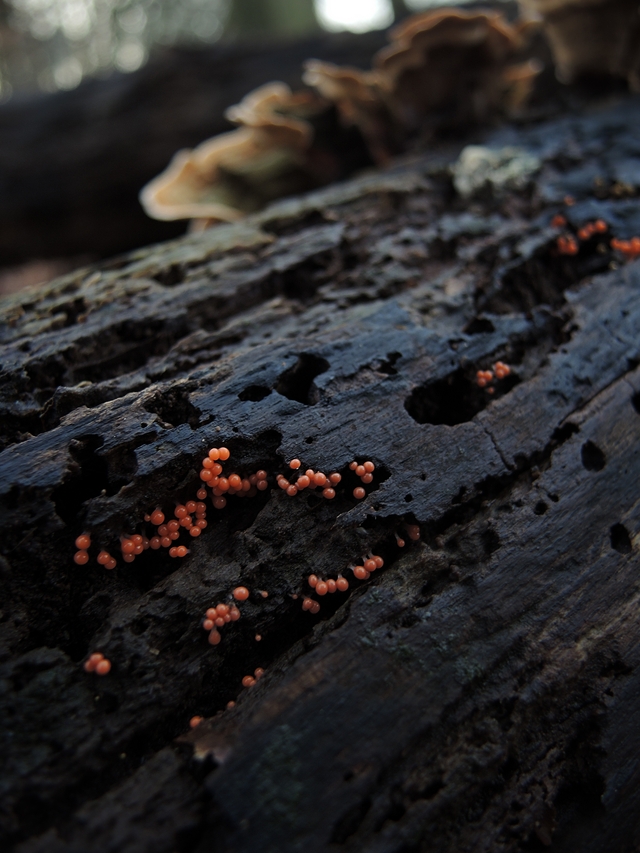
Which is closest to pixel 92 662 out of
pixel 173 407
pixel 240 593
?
pixel 240 593

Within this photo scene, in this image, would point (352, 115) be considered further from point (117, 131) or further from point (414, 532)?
point (414, 532)

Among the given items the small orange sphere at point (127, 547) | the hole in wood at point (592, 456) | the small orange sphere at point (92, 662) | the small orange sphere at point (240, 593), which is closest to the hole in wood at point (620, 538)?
the hole in wood at point (592, 456)

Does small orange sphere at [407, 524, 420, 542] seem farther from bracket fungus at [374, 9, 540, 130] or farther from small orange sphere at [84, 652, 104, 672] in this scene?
bracket fungus at [374, 9, 540, 130]

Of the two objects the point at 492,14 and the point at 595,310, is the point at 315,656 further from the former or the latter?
the point at 492,14

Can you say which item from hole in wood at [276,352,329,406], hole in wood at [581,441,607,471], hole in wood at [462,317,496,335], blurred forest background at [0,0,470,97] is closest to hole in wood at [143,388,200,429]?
hole in wood at [276,352,329,406]

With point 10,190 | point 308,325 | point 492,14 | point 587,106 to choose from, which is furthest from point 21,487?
point 10,190
